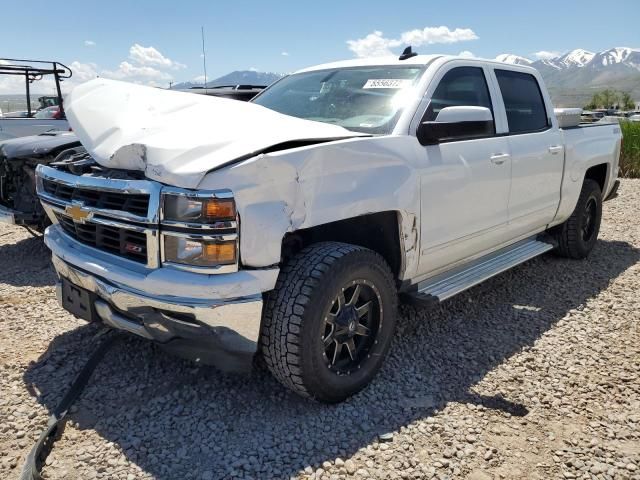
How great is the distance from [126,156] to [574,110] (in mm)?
4300

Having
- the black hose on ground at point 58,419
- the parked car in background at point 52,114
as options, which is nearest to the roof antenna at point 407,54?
the black hose on ground at point 58,419

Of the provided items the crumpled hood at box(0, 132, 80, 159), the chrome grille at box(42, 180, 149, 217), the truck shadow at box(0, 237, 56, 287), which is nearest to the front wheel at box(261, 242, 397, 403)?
the chrome grille at box(42, 180, 149, 217)

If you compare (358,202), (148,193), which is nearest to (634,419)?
(358,202)

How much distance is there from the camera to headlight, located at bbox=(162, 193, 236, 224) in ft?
7.39

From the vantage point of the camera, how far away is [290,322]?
8.21ft

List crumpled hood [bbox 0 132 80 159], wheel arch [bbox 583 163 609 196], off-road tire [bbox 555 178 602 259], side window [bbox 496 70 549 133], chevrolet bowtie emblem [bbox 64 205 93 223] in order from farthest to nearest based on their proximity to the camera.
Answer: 1. wheel arch [bbox 583 163 609 196]
2. off-road tire [bbox 555 178 602 259]
3. crumpled hood [bbox 0 132 80 159]
4. side window [bbox 496 70 549 133]
5. chevrolet bowtie emblem [bbox 64 205 93 223]

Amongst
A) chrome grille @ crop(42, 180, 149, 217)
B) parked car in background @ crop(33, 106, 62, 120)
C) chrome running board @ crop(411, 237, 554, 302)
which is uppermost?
parked car in background @ crop(33, 106, 62, 120)

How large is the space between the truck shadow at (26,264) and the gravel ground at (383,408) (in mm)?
786

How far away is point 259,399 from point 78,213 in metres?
1.33

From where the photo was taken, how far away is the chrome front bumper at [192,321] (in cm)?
237

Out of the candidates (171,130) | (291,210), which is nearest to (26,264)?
(171,130)

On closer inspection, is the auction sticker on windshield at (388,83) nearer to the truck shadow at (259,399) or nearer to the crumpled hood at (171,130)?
the crumpled hood at (171,130)

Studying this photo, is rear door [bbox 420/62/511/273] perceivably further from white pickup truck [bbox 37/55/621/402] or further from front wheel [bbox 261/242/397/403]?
front wheel [bbox 261/242/397/403]

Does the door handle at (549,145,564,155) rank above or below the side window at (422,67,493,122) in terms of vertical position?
below
